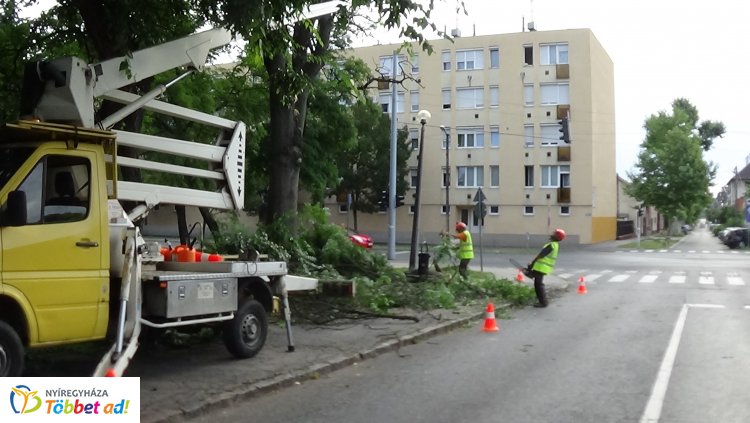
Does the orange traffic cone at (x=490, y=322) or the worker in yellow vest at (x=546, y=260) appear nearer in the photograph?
the orange traffic cone at (x=490, y=322)

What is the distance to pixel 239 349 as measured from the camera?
8.38 metres

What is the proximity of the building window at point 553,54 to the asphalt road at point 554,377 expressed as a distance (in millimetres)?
37493

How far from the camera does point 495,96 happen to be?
5116 cm

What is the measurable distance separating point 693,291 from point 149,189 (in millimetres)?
15939

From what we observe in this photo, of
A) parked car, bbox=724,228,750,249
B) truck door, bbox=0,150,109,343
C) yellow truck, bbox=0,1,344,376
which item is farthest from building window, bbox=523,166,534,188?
truck door, bbox=0,150,109,343

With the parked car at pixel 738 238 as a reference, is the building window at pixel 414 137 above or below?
above

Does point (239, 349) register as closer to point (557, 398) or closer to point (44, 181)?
point (44, 181)

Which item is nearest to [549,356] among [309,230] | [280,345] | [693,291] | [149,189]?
[280,345]

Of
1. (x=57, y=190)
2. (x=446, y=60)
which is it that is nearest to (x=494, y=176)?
(x=446, y=60)

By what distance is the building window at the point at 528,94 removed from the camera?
50209mm

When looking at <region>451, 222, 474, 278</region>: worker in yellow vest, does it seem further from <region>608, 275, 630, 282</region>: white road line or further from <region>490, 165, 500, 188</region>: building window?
<region>490, 165, 500, 188</region>: building window

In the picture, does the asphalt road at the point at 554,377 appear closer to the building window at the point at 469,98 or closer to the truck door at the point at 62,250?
the truck door at the point at 62,250

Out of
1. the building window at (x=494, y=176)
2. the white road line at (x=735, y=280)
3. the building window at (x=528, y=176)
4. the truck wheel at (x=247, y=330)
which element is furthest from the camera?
the building window at (x=494, y=176)

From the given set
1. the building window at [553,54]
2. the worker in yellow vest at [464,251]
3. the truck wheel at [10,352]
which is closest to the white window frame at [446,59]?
the building window at [553,54]
